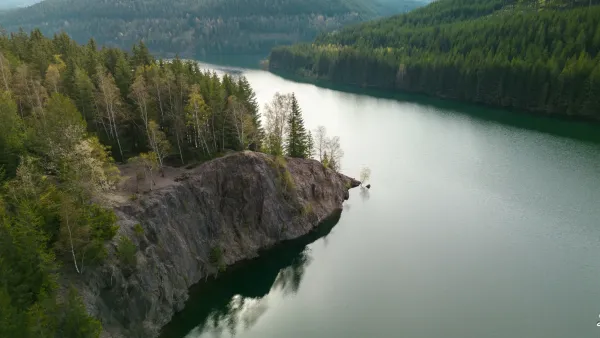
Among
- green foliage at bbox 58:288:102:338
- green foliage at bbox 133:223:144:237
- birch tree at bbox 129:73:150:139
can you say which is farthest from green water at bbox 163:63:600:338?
birch tree at bbox 129:73:150:139

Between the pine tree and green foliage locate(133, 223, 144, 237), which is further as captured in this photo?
the pine tree

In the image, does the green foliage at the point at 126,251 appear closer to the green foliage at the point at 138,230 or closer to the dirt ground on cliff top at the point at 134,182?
the green foliage at the point at 138,230

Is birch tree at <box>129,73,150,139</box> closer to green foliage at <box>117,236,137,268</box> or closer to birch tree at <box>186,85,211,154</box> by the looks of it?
birch tree at <box>186,85,211,154</box>

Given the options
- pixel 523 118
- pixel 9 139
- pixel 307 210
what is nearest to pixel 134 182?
pixel 9 139

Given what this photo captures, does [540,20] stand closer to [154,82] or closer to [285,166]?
[285,166]

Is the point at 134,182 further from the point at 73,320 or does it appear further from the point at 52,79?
the point at 73,320

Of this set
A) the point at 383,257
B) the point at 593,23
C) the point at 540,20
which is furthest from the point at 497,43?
the point at 383,257

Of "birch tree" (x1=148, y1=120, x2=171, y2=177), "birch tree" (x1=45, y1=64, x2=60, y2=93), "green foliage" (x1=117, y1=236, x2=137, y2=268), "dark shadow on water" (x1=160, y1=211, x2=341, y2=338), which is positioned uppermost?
"birch tree" (x1=45, y1=64, x2=60, y2=93)
